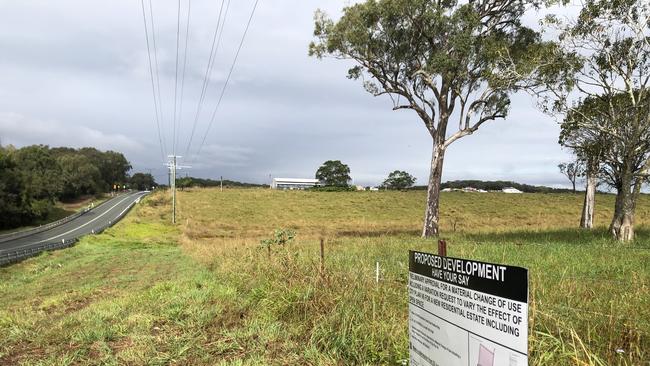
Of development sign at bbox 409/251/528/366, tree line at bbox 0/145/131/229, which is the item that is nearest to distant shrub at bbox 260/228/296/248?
development sign at bbox 409/251/528/366

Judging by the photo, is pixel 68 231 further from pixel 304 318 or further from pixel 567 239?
pixel 304 318

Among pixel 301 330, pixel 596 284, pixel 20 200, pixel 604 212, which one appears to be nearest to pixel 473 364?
pixel 301 330

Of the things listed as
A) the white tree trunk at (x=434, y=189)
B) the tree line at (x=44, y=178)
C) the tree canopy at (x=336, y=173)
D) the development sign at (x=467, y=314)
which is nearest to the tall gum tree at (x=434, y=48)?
the white tree trunk at (x=434, y=189)

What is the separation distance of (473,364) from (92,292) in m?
13.4

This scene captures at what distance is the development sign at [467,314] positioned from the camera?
2.27 meters

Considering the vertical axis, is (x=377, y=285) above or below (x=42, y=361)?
above

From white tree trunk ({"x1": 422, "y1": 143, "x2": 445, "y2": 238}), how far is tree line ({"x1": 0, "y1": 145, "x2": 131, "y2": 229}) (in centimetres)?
6116

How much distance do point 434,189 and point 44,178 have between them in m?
79.2

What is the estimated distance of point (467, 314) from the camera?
2604mm

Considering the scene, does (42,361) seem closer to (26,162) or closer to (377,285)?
(377,285)

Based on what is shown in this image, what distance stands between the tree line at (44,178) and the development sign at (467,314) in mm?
75816

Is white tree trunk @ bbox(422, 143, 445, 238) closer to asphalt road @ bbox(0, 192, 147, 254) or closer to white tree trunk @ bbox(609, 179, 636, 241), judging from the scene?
white tree trunk @ bbox(609, 179, 636, 241)

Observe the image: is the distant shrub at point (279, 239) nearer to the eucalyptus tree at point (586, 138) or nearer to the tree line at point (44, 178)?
the eucalyptus tree at point (586, 138)

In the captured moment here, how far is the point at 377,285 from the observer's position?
6707 millimetres
